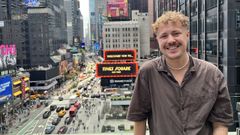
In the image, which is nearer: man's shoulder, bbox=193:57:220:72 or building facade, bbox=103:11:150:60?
man's shoulder, bbox=193:57:220:72

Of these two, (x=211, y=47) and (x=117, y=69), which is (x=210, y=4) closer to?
(x=211, y=47)

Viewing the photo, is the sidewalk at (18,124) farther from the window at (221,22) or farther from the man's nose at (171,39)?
the window at (221,22)

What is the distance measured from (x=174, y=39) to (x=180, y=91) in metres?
0.32

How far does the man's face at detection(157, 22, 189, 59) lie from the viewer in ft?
7.22

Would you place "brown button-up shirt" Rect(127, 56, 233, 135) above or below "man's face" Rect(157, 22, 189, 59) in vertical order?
below

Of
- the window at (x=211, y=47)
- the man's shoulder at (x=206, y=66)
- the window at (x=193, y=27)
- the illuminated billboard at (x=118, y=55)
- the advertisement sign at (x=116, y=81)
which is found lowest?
the advertisement sign at (x=116, y=81)

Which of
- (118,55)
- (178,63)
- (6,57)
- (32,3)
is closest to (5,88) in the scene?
(6,57)

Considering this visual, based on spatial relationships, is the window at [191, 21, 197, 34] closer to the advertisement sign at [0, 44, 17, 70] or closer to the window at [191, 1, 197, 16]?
the window at [191, 1, 197, 16]

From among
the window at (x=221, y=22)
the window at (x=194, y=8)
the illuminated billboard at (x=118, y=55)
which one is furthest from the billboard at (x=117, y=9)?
the window at (x=221, y=22)

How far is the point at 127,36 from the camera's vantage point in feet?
273

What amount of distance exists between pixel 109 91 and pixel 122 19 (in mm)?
49444

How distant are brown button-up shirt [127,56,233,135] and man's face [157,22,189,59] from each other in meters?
0.11

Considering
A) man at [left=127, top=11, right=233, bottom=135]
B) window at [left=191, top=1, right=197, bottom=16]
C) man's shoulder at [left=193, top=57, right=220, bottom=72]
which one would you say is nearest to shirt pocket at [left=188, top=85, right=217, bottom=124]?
man at [left=127, top=11, right=233, bottom=135]

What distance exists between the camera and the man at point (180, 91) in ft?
7.13
